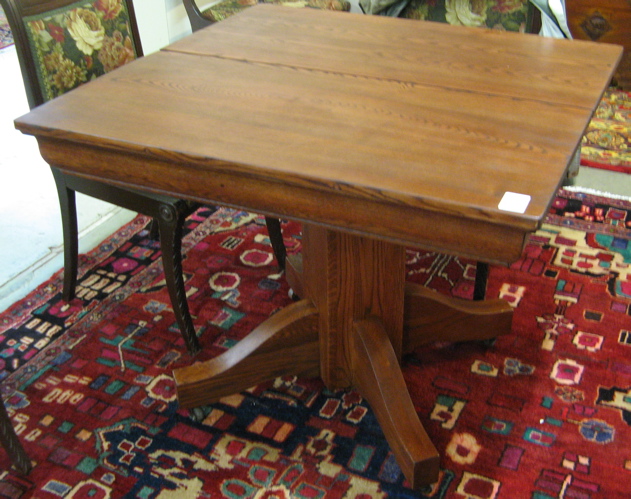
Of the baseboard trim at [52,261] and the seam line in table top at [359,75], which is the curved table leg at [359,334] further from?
the baseboard trim at [52,261]

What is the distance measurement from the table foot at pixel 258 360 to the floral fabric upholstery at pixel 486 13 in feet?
7.18

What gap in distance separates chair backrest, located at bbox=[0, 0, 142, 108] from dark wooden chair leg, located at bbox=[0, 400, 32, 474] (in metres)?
0.79

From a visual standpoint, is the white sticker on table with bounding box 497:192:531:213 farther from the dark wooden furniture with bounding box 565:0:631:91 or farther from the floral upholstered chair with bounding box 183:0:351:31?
the dark wooden furniture with bounding box 565:0:631:91

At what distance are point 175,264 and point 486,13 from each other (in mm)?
2266

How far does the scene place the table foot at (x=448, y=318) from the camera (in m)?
1.72

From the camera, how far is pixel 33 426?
1.63 meters

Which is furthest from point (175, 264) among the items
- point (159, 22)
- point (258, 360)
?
point (159, 22)

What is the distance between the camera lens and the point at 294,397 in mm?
1698

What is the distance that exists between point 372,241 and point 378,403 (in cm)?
37

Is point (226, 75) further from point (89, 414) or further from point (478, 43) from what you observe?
point (89, 414)

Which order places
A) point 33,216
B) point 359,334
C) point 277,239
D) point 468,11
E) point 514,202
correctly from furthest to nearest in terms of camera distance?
point 468,11 → point 33,216 → point 277,239 → point 359,334 → point 514,202

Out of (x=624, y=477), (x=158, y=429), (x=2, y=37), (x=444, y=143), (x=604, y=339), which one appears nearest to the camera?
(x=444, y=143)

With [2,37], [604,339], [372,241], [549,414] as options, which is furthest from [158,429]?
[2,37]

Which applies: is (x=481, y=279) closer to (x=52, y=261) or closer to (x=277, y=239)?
(x=277, y=239)
